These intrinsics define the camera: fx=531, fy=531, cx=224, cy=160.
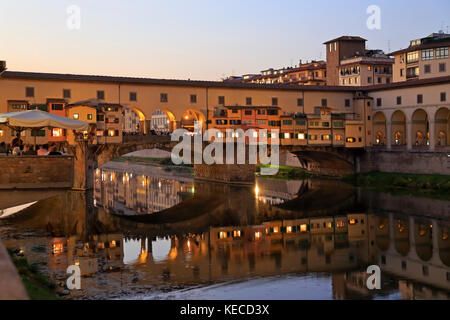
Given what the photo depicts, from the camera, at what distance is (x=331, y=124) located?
56844 millimetres

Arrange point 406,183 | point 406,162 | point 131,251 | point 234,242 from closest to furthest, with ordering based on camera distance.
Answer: point 131,251
point 234,242
point 406,183
point 406,162

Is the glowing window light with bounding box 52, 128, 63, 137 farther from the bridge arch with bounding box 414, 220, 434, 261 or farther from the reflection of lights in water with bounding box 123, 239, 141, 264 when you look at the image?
the bridge arch with bounding box 414, 220, 434, 261

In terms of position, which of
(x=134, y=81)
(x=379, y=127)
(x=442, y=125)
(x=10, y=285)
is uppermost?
(x=134, y=81)

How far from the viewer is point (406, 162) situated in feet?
172

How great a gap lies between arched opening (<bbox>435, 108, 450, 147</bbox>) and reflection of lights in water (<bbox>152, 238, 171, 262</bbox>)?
35642 mm

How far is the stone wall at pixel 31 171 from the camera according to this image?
34.0 metres

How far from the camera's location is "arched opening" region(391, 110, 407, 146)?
58.7 metres

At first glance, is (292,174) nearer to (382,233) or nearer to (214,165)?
(214,165)

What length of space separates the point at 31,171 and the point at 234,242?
15.5 meters

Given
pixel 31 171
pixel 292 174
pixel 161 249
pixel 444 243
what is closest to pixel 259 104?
pixel 292 174

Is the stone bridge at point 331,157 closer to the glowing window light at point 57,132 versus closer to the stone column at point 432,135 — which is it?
the stone column at point 432,135

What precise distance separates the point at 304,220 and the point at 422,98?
25568mm

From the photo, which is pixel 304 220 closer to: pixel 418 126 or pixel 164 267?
pixel 164 267

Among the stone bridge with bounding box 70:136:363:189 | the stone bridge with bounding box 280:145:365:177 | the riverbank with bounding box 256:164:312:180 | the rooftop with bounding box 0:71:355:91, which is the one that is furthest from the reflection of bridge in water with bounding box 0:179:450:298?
the riverbank with bounding box 256:164:312:180
